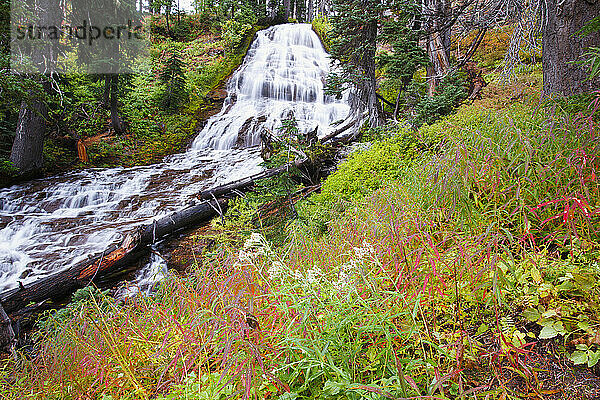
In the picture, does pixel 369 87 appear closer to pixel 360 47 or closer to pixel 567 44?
pixel 360 47

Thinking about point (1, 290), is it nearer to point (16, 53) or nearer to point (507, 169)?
point (16, 53)

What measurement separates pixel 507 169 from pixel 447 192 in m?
0.46

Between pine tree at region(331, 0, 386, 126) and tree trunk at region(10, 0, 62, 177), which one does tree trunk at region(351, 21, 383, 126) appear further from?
tree trunk at region(10, 0, 62, 177)

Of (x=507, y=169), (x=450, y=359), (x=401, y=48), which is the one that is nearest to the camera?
Answer: (x=450, y=359)

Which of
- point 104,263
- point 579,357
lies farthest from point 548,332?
point 104,263

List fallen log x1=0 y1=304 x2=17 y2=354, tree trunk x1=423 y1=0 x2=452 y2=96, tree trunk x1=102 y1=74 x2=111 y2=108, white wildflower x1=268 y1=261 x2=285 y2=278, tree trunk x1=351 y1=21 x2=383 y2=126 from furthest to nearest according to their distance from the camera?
tree trunk x1=102 y1=74 x2=111 y2=108 < tree trunk x1=351 y1=21 x2=383 y2=126 < tree trunk x1=423 y1=0 x2=452 y2=96 < fallen log x1=0 y1=304 x2=17 y2=354 < white wildflower x1=268 y1=261 x2=285 y2=278

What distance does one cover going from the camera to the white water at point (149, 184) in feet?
21.0

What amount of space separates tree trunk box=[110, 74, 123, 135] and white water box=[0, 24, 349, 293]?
274cm

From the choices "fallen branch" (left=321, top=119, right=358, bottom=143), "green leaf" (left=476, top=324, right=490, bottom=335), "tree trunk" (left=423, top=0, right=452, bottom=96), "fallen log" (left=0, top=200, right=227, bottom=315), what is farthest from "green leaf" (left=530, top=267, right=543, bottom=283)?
"fallen branch" (left=321, top=119, right=358, bottom=143)

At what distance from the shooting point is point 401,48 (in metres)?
7.12

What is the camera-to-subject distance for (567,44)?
10.8 ft

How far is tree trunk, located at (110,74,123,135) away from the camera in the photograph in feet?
37.9

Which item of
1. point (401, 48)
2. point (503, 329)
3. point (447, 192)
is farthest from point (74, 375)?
point (401, 48)

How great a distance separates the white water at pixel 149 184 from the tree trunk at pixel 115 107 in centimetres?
274
